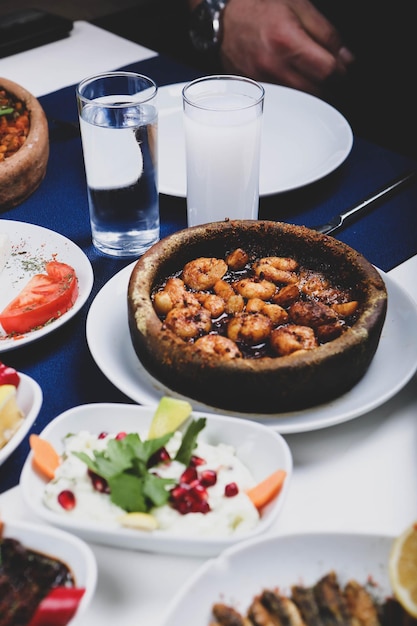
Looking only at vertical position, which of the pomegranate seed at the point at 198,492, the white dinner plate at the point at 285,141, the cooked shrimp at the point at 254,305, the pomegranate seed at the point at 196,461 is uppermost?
the pomegranate seed at the point at 198,492

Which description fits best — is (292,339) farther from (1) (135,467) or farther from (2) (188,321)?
(1) (135,467)

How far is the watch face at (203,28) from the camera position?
125 inches

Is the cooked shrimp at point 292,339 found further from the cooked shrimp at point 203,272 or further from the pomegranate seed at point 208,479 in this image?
the pomegranate seed at point 208,479

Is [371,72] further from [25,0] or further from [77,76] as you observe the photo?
[25,0]

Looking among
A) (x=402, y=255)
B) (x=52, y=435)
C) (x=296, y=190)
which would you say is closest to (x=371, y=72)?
(x=296, y=190)

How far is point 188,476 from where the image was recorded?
1.19m

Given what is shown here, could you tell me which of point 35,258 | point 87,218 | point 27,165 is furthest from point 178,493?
point 27,165

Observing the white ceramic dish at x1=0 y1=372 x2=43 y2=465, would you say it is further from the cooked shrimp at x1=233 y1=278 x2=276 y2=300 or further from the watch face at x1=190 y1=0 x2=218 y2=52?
the watch face at x1=190 y1=0 x2=218 y2=52

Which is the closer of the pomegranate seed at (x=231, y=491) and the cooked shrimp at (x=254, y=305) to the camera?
the pomegranate seed at (x=231, y=491)

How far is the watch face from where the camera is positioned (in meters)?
3.17

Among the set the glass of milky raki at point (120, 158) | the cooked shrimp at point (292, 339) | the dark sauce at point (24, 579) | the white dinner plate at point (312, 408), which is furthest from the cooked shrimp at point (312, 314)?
the dark sauce at point (24, 579)

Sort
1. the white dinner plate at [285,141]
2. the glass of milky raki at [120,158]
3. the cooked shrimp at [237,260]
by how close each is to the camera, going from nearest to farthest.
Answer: the cooked shrimp at [237,260]
the glass of milky raki at [120,158]
the white dinner plate at [285,141]

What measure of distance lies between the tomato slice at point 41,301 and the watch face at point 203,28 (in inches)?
71.0

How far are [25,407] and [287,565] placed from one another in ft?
1.89
